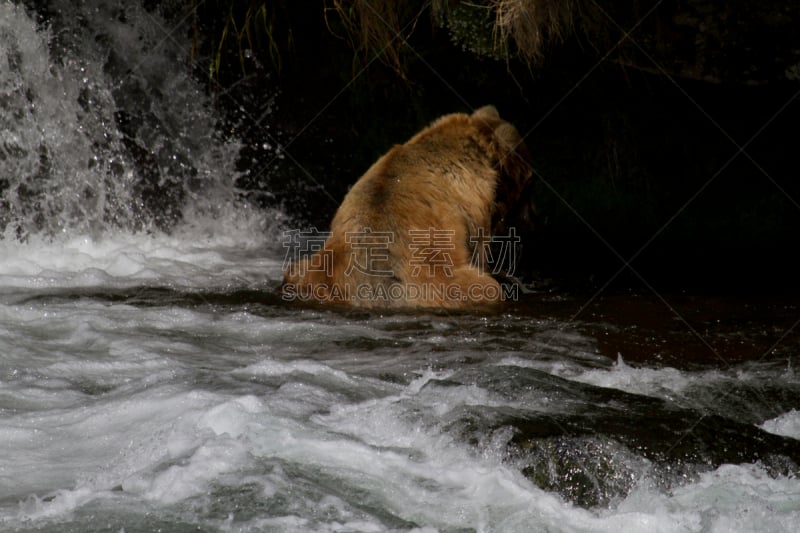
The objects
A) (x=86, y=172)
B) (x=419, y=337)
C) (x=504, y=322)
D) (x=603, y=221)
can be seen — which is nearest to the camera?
(x=419, y=337)

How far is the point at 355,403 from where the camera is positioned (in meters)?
3.85

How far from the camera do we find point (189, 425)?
345cm

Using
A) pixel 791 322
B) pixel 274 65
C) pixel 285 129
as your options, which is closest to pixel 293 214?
pixel 285 129

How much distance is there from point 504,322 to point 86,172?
3.82 meters

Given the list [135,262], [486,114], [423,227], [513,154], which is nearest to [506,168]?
[513,154]

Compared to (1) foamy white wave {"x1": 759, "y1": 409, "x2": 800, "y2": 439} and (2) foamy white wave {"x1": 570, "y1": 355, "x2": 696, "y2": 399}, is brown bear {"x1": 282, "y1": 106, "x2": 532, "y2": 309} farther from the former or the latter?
(1) foamy white wave {"x1": 759, "y1": 409, "x2": 800, "y2": 439}

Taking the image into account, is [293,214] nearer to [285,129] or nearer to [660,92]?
[285,129]

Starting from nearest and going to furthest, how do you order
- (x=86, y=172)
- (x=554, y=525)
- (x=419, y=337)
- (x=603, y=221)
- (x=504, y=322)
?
(x=554, y=525), (x=419, y=337), (x=504, y=322), (x=86, y=172), (x=603, y=221)

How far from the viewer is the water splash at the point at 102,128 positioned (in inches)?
287

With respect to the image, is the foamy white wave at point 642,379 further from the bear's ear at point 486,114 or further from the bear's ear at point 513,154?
the bear's ear at point 486,114

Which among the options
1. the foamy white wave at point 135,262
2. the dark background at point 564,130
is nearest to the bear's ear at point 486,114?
the dark background at point 564,130

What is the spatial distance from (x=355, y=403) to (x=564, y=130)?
15.7 feet

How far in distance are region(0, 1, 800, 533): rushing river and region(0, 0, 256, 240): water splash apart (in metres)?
0.13

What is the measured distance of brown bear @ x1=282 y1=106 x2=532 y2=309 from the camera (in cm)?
550
